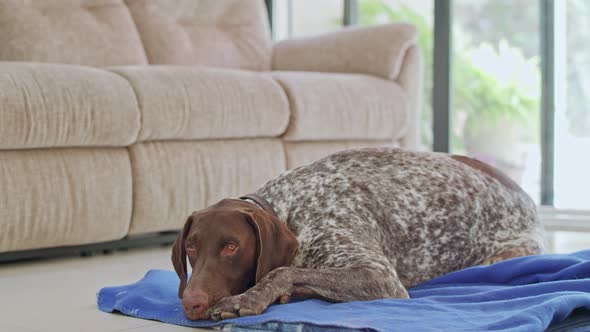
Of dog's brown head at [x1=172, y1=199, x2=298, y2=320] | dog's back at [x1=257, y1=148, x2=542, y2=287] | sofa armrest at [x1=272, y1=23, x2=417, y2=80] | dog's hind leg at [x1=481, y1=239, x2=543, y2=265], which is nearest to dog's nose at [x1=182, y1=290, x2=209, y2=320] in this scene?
dog's brown head at [x1=172, y1=199, x2=298, y2=320]

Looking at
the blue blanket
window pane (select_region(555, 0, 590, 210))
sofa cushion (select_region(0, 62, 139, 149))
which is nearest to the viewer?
the blue blanket

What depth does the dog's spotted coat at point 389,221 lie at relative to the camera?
2268 millimetres

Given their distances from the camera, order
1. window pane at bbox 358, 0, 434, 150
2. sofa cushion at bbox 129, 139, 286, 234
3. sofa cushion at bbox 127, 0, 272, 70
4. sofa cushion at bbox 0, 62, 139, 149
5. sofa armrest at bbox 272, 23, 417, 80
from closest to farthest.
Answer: sofa cushion at bbox 0, 62, 139, 149 → sofa cushion at bbox 129, 139, 286, 234 → sofa armrest at bbox 272, 23, 417, 80 → sofa cushion at bbox 127, 0, 272, 70 → window pane at bbox 358, 0, 434, 150

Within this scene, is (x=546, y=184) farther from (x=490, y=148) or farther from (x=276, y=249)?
(x=276, y=249)

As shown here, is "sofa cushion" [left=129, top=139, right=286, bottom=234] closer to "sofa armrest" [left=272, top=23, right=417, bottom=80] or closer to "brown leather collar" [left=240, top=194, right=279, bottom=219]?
"sofa armrest" [left=272, top=23, right=417, bottom=80]

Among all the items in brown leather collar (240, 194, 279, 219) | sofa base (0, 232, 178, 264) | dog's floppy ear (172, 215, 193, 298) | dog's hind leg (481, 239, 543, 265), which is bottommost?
sofa base (0, 232, 178, 264)

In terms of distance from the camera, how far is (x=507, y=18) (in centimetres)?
557

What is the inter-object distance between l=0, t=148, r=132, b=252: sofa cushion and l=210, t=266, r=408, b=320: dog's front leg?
1428 millimetres

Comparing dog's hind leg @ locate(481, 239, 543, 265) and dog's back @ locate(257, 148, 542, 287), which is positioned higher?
dog's back @ locate(257, 148, 542, 287)

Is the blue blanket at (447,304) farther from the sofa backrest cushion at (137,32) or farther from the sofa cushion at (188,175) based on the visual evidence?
the sofa backrest cushion at (137,32)

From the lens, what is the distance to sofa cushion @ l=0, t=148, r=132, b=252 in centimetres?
325

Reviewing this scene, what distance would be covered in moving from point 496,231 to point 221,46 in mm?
2803

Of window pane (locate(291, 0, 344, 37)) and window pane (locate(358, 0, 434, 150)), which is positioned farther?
window pane (locate(291, 0, 344, 37))

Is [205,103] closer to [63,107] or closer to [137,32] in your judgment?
[63,107]
